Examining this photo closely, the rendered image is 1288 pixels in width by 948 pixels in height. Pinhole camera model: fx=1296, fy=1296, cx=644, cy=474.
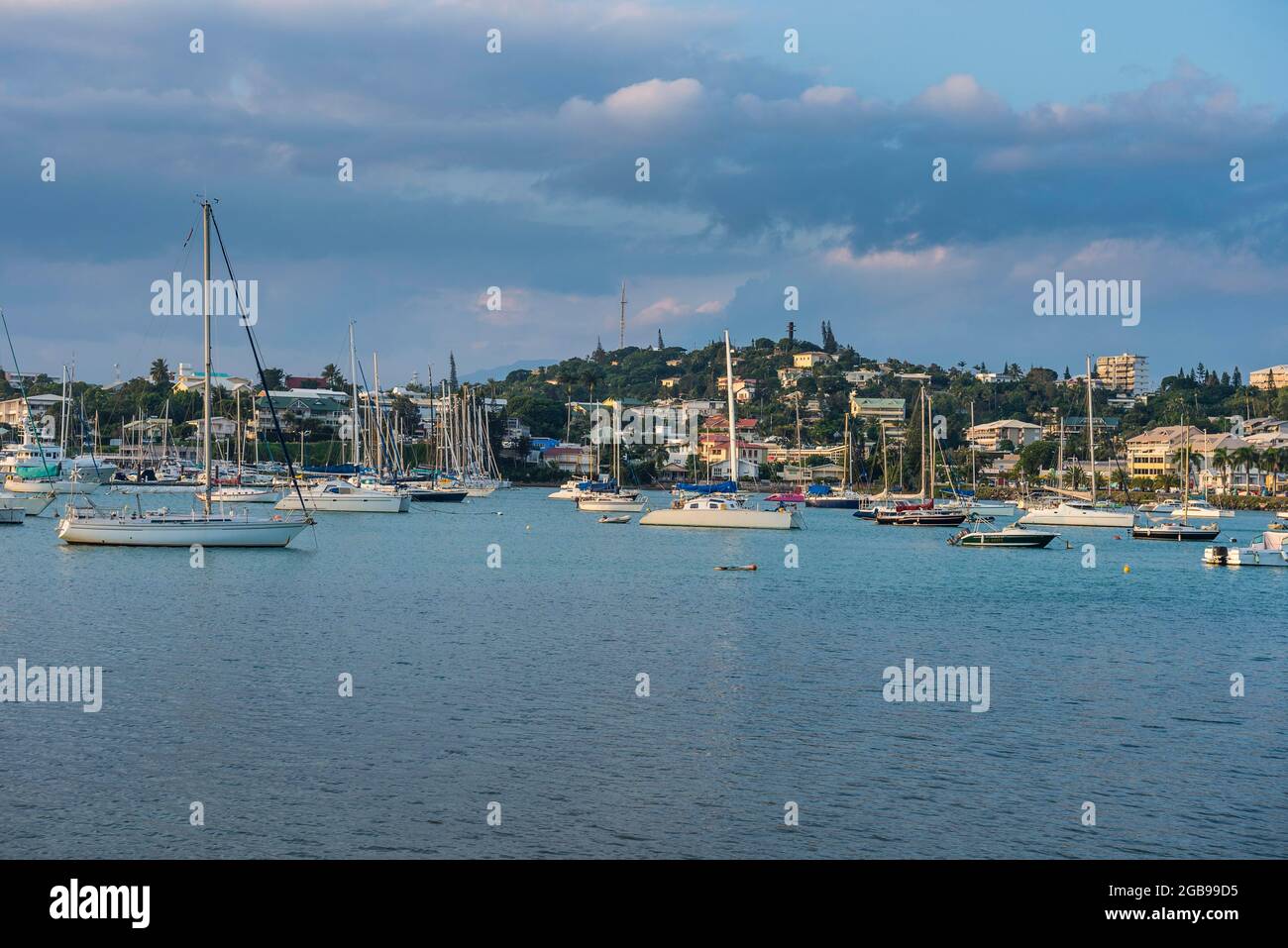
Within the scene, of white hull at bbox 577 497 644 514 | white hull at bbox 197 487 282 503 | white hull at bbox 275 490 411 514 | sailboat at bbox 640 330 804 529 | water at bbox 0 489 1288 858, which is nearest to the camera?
water at bbox 0 489 1288 858

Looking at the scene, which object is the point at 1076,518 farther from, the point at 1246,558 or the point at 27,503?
the point at 27,503

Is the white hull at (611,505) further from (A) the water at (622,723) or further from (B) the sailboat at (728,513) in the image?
(A) the water at (622,723)

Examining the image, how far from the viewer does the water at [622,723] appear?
17.9m

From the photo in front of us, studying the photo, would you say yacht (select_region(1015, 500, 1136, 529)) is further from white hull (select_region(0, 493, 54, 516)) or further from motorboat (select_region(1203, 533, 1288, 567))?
white hull (select_region(0, 493, 54, 516))

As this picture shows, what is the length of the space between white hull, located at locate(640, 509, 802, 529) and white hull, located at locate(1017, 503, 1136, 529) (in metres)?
27.0

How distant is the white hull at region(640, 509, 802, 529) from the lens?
81000 millimetres

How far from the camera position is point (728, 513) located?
8338cm

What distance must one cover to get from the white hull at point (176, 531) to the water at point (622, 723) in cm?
588

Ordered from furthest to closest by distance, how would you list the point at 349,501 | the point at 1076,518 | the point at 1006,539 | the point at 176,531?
the point at 1076,518 < the point at 349,501 < the point at 1006,539 < the point at 176,531

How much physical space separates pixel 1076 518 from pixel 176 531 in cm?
7122

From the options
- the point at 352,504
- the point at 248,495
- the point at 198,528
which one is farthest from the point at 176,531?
the point at 248,495

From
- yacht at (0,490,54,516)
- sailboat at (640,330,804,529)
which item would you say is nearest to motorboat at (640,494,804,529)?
sailboat at (640,330,804,529)
